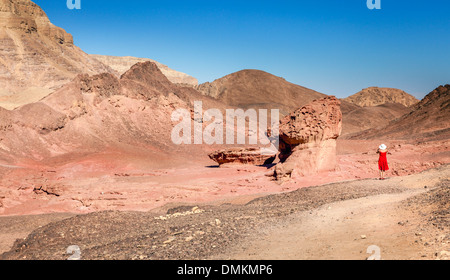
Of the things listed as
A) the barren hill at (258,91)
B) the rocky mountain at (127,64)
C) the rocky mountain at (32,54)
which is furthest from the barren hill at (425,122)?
the rocky mountain at (127,64)

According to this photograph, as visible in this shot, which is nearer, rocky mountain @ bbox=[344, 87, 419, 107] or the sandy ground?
the sandy ground

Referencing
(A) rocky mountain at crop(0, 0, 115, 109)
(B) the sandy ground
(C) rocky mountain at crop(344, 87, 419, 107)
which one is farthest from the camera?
(C) rocky mountain at crop(344, 87, 419, 107)

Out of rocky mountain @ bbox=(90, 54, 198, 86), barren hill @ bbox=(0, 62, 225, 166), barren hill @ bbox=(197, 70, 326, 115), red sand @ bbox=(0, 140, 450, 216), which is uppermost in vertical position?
rocky mountain @ bbox=(90, 54, 198, 86)

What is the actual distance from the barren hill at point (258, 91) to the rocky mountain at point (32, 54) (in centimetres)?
1842

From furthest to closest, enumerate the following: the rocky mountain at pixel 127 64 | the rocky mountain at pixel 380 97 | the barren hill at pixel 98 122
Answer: the rocky mountain at pixel 127 64, the rocky mountain at pixel 380 97, the barren hill at pixel 98 122

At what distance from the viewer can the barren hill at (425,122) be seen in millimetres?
29500

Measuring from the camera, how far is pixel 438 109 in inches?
1272

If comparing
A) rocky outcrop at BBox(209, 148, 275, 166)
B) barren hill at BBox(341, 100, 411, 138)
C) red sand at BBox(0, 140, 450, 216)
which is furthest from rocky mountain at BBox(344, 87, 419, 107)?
red sand at BBox(0, 140, 450, 216)

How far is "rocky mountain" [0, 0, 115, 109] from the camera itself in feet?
160

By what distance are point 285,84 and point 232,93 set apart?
31.3 feet

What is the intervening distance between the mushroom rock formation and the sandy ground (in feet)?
1.81

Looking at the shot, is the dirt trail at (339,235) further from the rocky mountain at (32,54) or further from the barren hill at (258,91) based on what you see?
the barren hill at (258,91)

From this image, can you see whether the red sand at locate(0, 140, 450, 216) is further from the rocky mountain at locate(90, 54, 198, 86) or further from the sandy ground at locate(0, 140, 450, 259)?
the rocky mountain at locate(90, 54, 198, 86)

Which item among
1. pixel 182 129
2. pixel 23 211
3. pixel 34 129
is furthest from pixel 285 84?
pixel 23 211
